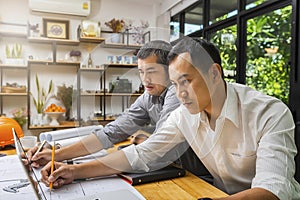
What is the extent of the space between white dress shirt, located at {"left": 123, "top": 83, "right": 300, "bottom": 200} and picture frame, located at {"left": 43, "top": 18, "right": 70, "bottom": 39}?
2.32m

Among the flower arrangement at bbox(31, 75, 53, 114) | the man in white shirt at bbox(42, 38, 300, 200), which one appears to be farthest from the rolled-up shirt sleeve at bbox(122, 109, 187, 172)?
the flower arrangement at bbox(31, 75, 53, 114)

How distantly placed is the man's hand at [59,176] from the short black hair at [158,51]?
379mm

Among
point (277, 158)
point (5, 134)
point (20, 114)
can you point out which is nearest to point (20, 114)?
point (20, 114)

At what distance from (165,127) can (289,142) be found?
305 millimetres

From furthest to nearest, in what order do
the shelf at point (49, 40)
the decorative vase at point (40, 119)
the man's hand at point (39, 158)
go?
the shelf at point (49, 40), the decorative vase at point (40, 119), the man's hand at point (39, 158)

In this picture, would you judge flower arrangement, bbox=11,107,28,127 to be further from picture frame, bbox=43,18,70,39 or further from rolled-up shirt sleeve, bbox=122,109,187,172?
rolled-up shirt sleeve, bbox=122,109,187,172

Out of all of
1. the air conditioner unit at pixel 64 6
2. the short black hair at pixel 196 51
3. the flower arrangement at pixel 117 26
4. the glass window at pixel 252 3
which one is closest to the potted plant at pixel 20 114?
the air conditioner unit at pixel 64 6

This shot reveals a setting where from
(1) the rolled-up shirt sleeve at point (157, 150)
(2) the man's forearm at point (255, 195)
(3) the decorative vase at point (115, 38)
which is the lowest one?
(2) the man's forearm at point (255, 195)

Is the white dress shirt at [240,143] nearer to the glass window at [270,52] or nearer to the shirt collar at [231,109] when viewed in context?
the shirt collar at [231,109]

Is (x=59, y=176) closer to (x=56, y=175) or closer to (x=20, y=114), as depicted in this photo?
(x=56, y=175)

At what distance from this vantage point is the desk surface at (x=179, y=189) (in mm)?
635

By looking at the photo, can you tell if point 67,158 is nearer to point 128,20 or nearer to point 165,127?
point 165,127

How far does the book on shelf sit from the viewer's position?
0.70 m

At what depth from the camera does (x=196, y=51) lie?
50 cm
